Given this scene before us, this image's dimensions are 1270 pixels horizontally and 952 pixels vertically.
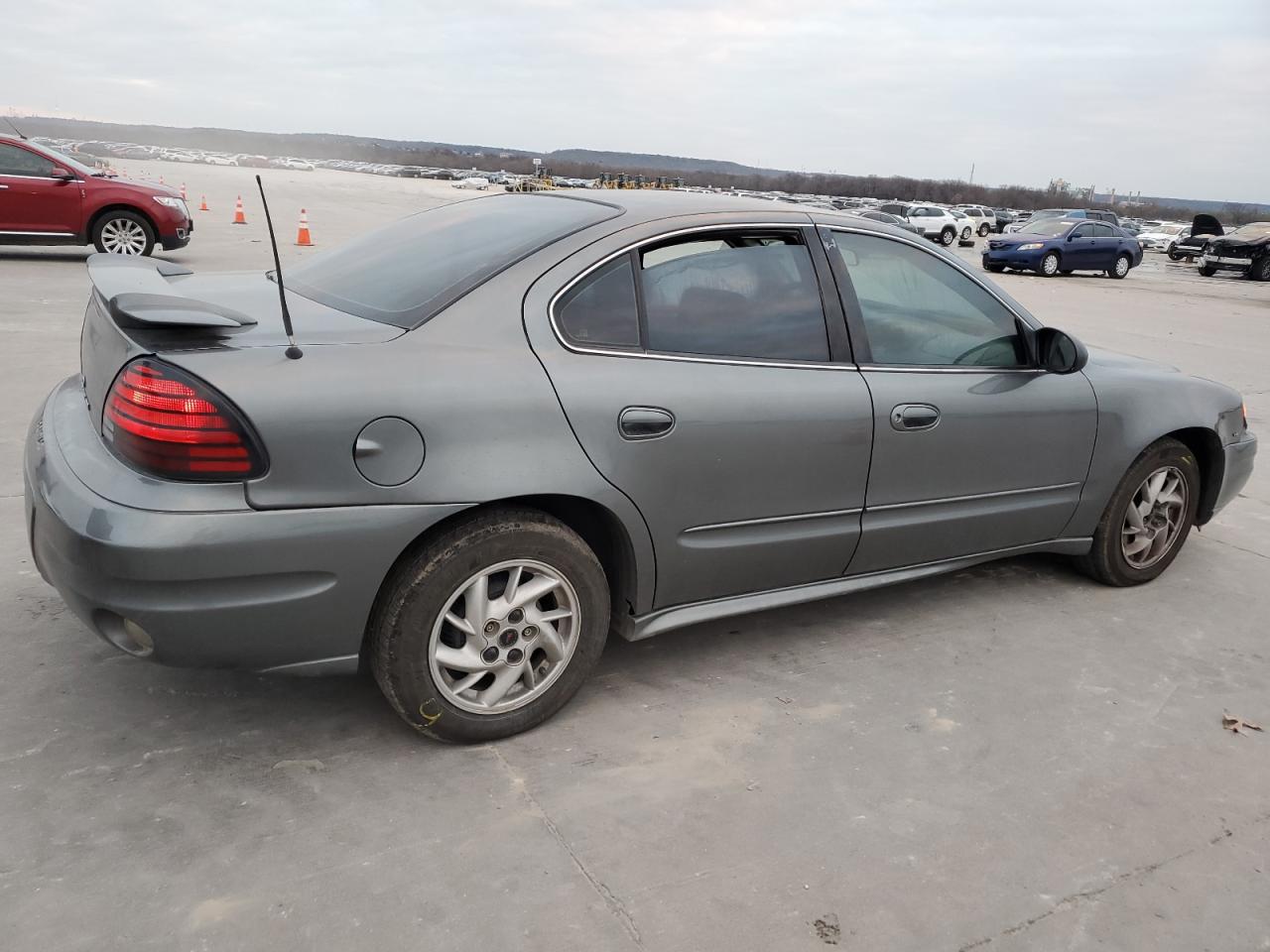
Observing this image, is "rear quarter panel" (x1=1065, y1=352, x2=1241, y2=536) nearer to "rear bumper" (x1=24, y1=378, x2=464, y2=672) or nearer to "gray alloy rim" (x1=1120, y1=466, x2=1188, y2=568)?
"gray alloy rim" (x1=1120, y1=466, x2=1188, y2=568)

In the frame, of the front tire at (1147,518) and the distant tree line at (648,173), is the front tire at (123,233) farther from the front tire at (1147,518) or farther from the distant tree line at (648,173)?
the distant tree line at (648,173)

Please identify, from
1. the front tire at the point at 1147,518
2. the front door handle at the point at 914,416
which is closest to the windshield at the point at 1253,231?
the front tire at the point at 1147,518

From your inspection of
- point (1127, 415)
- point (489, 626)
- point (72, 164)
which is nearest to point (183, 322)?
point (489, 626)

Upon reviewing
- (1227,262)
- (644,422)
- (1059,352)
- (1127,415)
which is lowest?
(1227,262)

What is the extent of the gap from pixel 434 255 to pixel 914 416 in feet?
5.48

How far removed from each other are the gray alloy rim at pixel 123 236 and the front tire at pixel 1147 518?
38.6 ft

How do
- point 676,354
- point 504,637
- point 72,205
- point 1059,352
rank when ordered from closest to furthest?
point 504,637
point 676,354
point 1059,352
point 72,205

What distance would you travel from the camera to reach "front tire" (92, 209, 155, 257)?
12.1 metres

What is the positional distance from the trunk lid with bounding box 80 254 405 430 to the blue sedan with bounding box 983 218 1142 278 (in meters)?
23.5

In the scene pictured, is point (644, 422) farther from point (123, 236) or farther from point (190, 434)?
point (123, 236)

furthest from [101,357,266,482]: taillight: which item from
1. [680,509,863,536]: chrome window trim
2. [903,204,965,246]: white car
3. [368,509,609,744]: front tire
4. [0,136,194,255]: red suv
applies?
[903,204,965,246]: white car

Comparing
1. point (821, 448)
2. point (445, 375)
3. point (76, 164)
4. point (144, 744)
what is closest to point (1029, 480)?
point (821, 448)

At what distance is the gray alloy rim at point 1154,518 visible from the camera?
165 inches

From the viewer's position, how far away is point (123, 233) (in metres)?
12.3
